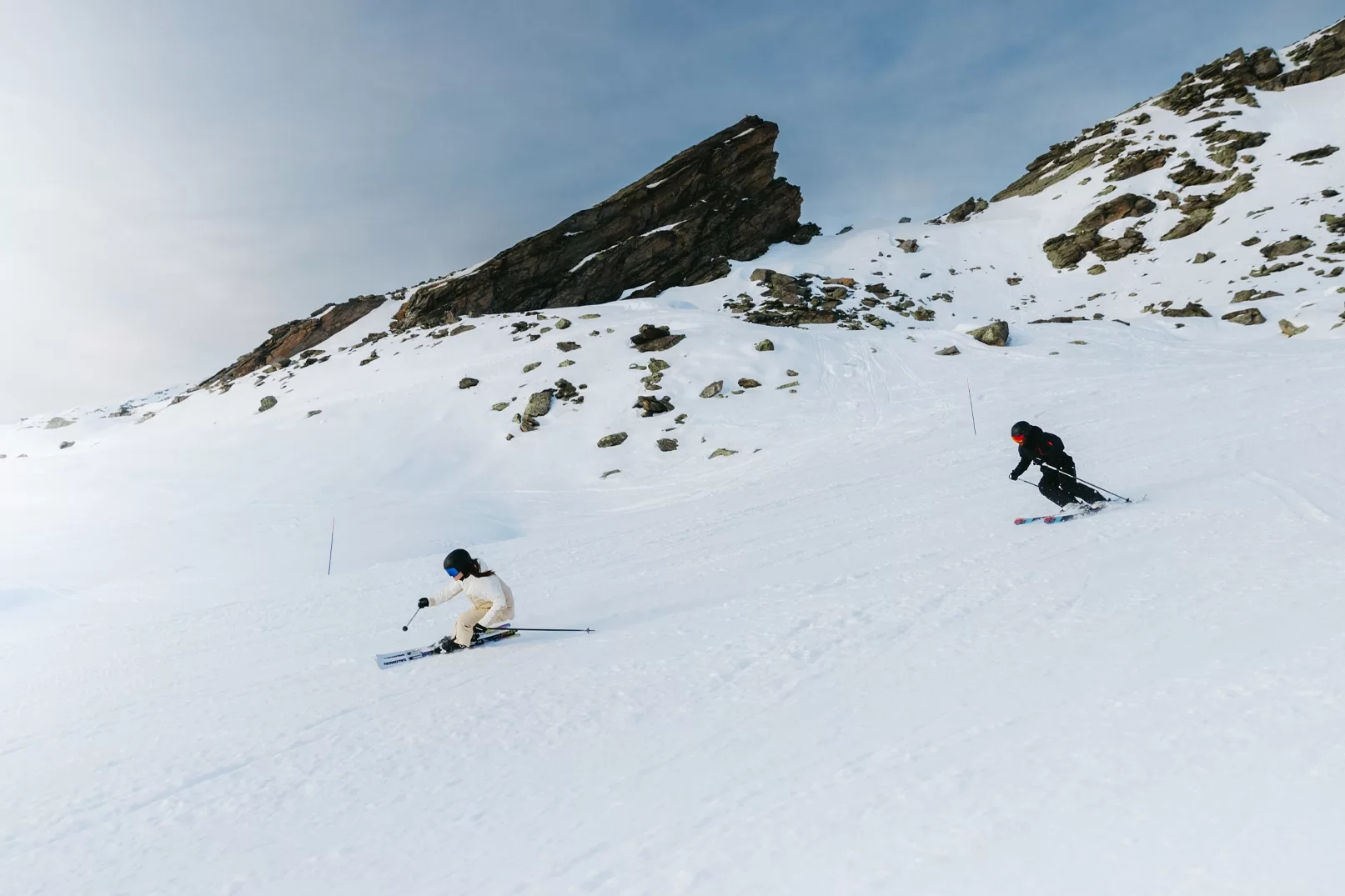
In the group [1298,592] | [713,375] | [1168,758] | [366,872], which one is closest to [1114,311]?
[713,375]

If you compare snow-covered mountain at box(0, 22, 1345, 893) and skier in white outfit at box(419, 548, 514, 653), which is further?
skier in white outfit at box(419, 548, 514, 653)

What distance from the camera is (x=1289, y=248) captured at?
38.1 m

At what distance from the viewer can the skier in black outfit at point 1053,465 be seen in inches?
395

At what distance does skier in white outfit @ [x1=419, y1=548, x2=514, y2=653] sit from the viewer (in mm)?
7316

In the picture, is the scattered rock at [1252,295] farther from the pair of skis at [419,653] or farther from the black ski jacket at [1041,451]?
the pair of skis at [419,653]

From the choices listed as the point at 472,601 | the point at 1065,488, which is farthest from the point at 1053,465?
the point at 472,601

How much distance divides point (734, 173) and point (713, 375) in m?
44.5

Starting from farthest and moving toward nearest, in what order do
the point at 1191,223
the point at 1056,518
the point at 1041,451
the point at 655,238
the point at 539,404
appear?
the point at 655,238, the point at 1191,223, the point at 539,404, the point at 1041,451, the point at 1056,518

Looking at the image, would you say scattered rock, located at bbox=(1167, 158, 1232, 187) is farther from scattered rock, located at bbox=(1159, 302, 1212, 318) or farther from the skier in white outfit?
the skier in white outfit

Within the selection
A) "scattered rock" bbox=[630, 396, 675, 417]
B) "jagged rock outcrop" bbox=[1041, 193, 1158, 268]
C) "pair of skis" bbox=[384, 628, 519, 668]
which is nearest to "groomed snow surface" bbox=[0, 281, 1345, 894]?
"pair of skis" bbox=[384, 628, 519, 668]

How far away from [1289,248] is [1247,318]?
48.8 ft

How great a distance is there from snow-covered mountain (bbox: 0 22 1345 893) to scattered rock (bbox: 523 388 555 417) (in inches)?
16.8

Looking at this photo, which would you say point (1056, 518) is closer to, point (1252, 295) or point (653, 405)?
point (653, 405)

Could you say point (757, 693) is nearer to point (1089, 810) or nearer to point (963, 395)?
point (1089, 810)
